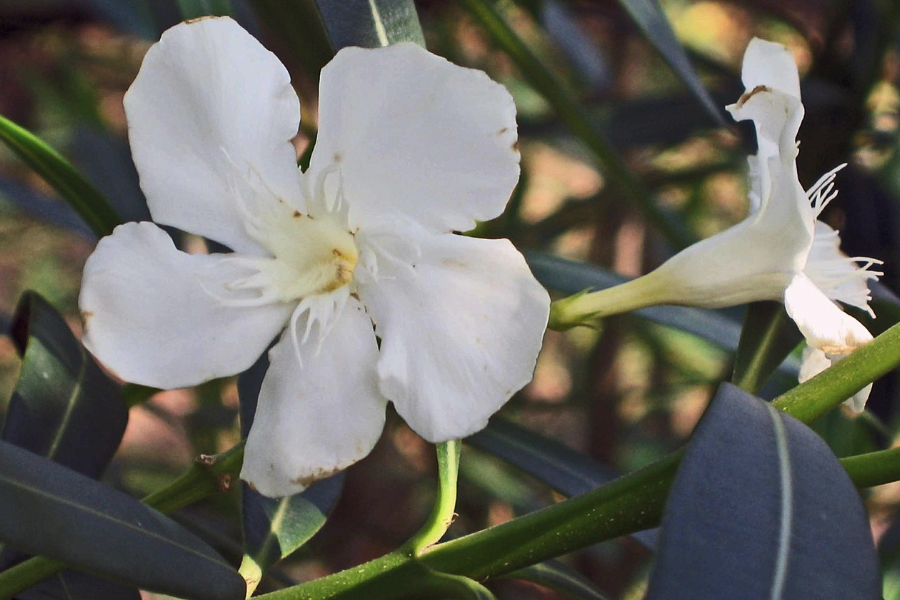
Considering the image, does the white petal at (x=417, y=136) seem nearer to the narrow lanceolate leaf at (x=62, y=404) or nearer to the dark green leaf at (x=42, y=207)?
the narrow lanceolate leaf at (x=62, y=404)

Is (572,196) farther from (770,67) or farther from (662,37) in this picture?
(770,67)

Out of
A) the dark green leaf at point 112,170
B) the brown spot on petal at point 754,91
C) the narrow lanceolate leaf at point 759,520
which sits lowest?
the dark green leaf at point 112,170

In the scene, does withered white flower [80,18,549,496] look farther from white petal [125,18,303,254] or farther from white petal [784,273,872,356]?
white petal [784,273,872,356]

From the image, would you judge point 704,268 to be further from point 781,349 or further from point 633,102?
point 633,102

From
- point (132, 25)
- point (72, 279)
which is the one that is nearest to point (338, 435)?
point (132, 25)

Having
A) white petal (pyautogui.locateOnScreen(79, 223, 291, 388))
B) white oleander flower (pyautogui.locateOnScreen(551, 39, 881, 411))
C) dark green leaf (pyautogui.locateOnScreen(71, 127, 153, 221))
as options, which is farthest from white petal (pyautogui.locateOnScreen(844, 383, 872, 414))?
dark green leaf (pyautogui.locateOnScreen(71, 127, 153, 221))

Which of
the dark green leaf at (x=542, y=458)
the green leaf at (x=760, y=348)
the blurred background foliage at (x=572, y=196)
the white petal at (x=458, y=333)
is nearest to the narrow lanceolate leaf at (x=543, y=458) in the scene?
the dark green leaf at (x=542, y=458)
